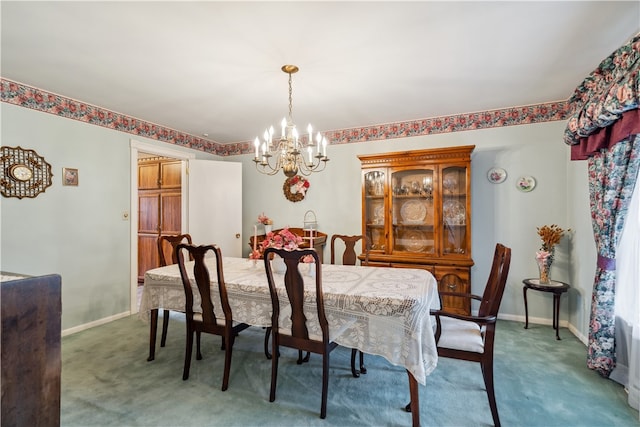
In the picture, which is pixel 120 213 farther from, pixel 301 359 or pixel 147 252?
pixel 301 359

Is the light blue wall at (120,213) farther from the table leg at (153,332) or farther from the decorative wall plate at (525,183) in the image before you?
the table leg at (153,332)

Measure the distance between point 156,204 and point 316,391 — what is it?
439 cm

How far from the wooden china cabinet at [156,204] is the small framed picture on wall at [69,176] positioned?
185cm

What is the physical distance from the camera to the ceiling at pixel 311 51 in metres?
1.77

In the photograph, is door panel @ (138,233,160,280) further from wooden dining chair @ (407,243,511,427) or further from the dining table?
wooden dining chair @ (407,243,511,427)

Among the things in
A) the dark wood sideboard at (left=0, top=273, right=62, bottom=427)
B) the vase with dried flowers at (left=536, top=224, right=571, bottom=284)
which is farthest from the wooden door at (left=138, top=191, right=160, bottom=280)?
the vase with dried flowers at (left=536, top=224, right=571, bottom=284)

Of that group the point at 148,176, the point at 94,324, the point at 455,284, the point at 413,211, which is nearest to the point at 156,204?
the point at 148,176

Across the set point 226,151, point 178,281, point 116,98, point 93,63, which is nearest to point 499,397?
point 178,281

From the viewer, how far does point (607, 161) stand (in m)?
2.19

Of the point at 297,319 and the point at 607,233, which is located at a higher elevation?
the point at 607,233

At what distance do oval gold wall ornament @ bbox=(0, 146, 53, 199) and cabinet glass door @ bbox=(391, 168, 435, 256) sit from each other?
141 inches

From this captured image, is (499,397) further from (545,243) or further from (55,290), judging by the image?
(55,290)

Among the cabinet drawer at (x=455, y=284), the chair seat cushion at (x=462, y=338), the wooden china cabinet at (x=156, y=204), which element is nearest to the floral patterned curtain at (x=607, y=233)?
the chair seat cushion at (x=462, y=338)

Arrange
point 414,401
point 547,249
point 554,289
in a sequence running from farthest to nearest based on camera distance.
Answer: point 547,249, point 554,289, point 414,401
